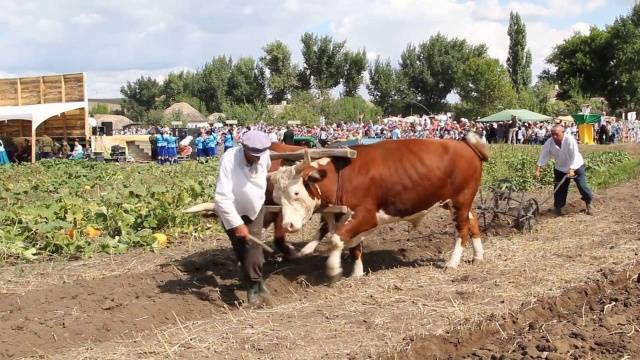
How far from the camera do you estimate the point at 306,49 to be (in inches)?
2805

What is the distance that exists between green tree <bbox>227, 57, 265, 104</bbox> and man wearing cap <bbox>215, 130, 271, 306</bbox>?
68015mm

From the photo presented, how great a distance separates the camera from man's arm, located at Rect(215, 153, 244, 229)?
6.77 m

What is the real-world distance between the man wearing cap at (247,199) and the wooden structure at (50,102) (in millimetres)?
24254

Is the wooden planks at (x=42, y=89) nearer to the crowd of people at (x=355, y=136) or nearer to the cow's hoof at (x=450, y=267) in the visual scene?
the crowd of people at (x=355, y=136)

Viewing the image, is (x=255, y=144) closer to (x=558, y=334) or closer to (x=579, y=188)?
(x=558, y=334)

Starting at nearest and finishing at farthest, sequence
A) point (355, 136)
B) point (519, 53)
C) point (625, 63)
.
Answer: point (355, 136), point (625, 63), point (519, 53)

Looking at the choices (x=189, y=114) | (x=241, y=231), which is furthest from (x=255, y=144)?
(x=189, y=114)

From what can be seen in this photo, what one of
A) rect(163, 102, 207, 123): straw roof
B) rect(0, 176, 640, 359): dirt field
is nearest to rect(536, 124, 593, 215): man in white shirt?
rect(0, 176, 640, 359): dirt field

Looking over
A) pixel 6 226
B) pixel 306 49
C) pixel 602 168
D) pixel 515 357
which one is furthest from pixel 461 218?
pixel 306 49

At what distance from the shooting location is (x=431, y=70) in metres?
73.6

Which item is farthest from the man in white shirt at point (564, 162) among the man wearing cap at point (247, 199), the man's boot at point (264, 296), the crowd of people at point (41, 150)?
the crowd of people at point (41, 150)

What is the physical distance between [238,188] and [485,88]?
55107 millimetres

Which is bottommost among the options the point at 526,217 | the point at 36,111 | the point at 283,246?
the point at 283,246

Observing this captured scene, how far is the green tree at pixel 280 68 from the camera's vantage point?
71750 millimetres
